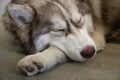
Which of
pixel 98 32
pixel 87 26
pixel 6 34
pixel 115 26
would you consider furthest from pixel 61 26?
pixel 6 34

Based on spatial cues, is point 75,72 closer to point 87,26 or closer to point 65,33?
point 65,33

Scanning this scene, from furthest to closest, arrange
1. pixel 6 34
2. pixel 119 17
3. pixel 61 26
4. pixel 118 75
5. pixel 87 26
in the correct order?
1. pixel 6 34
2. pixel 119 17
3. pixel 87 26
4. pixel 61 26
5. pixel 118 75

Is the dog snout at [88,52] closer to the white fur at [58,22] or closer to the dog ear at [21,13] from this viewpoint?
the white fur at [58,22]

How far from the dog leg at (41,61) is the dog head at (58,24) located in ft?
0.12

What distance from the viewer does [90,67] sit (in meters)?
1.31

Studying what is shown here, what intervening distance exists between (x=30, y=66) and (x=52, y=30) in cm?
23

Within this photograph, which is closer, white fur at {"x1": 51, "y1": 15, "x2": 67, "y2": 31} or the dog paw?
white fur at {"x1": 51, "y1": 15, "x2": 67, "y2": 31}

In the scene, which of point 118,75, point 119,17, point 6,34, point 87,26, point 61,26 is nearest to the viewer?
point 118,75

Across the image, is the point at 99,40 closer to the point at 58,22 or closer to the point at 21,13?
the point at 58,22

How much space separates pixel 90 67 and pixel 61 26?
223 millimetres

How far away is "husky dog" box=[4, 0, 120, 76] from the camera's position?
1301 mm

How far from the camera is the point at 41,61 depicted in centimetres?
127

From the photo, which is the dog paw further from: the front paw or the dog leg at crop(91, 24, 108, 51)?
the front paw

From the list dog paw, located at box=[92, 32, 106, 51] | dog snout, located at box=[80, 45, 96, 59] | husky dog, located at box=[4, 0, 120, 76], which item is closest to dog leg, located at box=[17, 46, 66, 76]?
husky dog, located at box=[4, 0, 120, 76]
